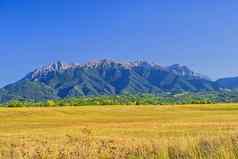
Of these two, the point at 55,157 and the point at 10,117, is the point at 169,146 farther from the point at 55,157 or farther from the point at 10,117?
the point at 10,117

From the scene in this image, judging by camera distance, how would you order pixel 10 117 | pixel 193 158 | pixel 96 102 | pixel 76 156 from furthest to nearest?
pixel 96 102 < pixel 10 117 < pixel 76 156 < pixel 193 158

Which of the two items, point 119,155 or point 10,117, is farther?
point 10,117

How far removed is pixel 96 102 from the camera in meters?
183

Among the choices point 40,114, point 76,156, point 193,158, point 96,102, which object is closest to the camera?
point 193,158

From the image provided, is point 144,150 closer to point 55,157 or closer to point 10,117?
point 55,157

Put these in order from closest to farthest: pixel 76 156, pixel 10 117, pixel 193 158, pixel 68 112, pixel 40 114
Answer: pixel 193 158
pixel 76 156
pixel 10 117
pixel 40 114
pixel 68 112

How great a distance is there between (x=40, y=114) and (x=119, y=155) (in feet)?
323

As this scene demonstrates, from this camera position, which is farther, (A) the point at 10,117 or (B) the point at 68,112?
(B) the point at 68,112

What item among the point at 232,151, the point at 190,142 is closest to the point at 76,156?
the point at 190,142

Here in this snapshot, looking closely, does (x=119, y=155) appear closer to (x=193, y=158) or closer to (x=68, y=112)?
(x=193, y=158)

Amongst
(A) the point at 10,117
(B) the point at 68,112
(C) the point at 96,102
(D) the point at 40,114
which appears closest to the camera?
(A) the point at 10,117

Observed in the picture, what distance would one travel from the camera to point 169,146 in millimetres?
13203

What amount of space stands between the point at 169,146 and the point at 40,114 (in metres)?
98.9

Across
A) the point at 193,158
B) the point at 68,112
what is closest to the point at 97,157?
the point at 193,158
